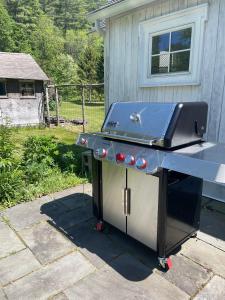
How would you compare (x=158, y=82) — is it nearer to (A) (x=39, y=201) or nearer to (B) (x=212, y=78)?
(B) (x=212, y=78)

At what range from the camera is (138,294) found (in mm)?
1975

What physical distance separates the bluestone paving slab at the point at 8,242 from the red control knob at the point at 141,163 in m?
1.65

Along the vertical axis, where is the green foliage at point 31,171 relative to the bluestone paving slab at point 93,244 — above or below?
A: above

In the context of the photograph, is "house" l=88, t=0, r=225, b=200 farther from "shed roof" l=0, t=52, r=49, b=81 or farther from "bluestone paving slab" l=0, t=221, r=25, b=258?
"shed roof" l=0, t=52, r=49, b=81

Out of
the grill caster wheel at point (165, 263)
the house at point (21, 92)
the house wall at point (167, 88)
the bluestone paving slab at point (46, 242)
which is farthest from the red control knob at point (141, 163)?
the house at point (21, 92)

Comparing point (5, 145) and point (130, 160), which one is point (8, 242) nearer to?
point (5, 145)

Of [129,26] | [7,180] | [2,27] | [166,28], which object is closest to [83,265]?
[7,180]

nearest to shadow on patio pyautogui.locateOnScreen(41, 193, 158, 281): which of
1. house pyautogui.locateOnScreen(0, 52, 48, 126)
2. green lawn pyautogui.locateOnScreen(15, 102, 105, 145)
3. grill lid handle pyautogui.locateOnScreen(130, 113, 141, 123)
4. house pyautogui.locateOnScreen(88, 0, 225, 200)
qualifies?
grill lid handle pyautogui.locateOnScreen(130, 113, 141, 123)

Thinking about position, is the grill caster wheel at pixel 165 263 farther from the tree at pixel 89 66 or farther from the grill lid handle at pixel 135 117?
the tree at pixel 89 66

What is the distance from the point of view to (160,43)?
4016mm

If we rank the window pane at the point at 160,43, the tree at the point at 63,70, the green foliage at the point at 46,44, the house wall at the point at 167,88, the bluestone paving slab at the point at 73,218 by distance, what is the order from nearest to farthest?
1. the bluestone paving slab at the point at 73,218
2. the house wall at the point at 167,88
3. the window pane at the point at 160,43
4. the tree at the point at 63,70
5. the green foliage at the point at 46,44

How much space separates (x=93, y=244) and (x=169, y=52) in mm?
3199

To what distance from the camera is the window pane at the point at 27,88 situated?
12305mm

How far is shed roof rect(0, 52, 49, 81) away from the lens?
38.7 ft
